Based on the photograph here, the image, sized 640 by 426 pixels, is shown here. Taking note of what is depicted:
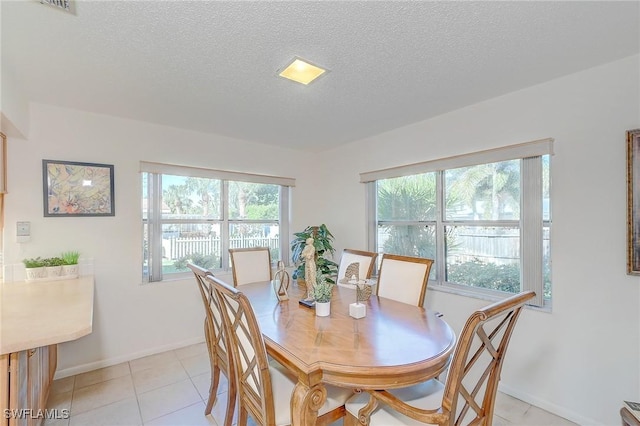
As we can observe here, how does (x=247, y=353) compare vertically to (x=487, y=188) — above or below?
below

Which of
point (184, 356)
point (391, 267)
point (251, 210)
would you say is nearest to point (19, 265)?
point (184, 356)

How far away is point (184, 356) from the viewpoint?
10.0 ft

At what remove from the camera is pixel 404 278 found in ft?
7.79

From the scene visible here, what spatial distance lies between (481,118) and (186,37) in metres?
2.41

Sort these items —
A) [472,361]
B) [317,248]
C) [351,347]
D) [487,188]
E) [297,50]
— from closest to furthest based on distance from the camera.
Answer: [472,361] < [351,347] < [297,50] < [487,188] < [317,248]

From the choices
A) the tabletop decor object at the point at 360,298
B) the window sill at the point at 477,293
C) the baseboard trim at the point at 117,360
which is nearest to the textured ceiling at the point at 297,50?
the tabletop decor object at the point at 360,298

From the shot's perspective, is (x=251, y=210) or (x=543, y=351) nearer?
(x=543, y=351)

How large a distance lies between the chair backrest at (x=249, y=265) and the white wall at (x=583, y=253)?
2.08 m

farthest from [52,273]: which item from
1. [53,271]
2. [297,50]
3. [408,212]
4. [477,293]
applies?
[477,293]

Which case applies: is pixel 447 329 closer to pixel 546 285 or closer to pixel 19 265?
pixel 546 285

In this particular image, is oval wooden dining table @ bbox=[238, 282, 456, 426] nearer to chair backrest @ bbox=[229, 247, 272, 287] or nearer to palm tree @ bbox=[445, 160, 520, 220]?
→ chair backrest @ bbox=[229, 247, 272, 287]

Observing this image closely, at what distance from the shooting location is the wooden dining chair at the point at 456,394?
1.10 m

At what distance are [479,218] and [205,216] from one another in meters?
3.01

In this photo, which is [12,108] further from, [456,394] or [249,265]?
[456,394]
